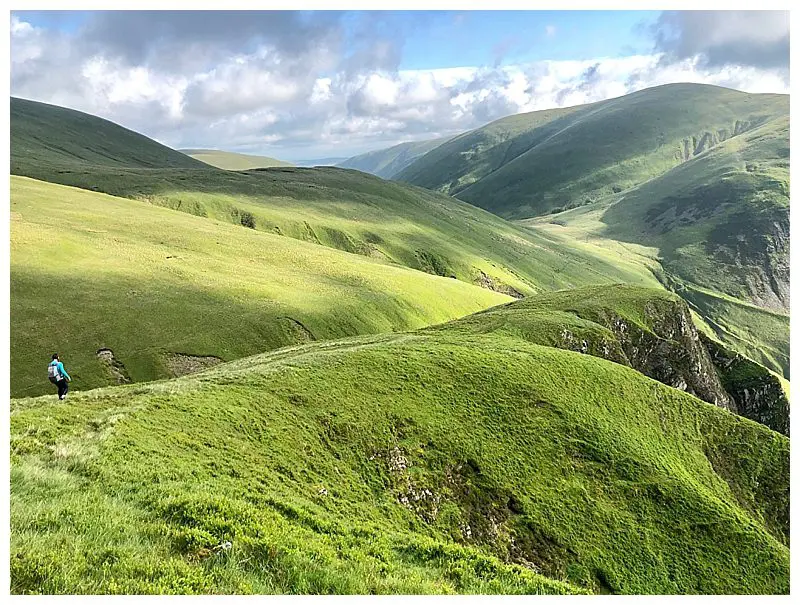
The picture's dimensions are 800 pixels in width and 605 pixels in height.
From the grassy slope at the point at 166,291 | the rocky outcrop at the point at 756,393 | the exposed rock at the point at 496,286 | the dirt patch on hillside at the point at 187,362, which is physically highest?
the grassy slope at the point at 166,291

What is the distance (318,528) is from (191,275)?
75.6 m

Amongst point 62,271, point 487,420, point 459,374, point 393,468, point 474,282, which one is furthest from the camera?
point 474,282

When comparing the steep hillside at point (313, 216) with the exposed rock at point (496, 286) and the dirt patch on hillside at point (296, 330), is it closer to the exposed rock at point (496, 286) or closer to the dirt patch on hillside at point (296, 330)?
the exposed rock at point (496, 286)

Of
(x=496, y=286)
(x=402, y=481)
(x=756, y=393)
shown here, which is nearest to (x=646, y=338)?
(x=756, y=393)

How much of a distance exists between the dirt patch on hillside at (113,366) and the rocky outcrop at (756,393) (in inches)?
3034

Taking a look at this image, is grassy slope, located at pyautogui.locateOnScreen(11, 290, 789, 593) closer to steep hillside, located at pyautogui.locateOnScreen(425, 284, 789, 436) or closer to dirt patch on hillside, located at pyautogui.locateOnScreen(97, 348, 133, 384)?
steep hillside, located at pyautogui.locateOnScreen(425, 284, 789, 436)

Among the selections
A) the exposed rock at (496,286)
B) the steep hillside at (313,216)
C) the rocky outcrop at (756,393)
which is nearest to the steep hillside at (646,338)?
the rocky outcrop at (756,393)

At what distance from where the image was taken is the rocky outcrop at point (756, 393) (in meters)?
67.1

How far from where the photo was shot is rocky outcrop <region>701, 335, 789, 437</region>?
67.1 metres

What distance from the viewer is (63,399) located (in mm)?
26469

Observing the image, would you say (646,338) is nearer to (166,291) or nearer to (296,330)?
(296,330)

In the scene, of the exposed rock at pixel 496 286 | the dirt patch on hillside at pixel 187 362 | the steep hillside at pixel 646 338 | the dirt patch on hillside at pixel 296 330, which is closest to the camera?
the steep hillside at pixel 646 338
